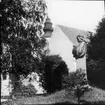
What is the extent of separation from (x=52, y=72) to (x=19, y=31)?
13216mm

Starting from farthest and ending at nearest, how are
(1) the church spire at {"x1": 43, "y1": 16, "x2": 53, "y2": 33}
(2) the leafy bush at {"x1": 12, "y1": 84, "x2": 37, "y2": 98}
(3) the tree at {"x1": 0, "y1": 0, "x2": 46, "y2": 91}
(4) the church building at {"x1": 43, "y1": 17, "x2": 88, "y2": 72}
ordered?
(1) the church spire at {"x1": 43, "y1": 16, "x2": 53, "y2": 33}
(4) the church building at {"x1": 43, "y1": 17, "x2": 88, "y2": 72}
(2) the leafy bush at {"x1": 12, "y1": 84, "x2": 37, "y2": 98}
(3) the tree at {"x1": 0, "y1": 0, "x2": 46, "y2": 91}

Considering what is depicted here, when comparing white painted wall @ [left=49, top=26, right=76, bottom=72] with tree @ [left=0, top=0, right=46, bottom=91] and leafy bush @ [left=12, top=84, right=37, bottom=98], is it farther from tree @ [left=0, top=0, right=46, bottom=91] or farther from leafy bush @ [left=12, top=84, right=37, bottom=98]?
tree @ [left=0, top=0, right=46, bottom=91]

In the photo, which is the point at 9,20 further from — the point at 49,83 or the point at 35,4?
the point at 49,83

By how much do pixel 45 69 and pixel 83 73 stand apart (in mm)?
12720

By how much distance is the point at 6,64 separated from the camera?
17.1 metres

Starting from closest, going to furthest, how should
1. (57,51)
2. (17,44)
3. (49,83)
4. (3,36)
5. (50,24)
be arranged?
1. (3,36)
2. (17,44)
3. (49,83)
4. (57,51)
5. (50,24)

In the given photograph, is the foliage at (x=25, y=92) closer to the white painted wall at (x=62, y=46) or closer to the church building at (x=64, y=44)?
the church building at (x=64, y=44)

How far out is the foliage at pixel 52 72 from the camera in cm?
2845

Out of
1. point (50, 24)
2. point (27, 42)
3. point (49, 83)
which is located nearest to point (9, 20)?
point (27, 42)

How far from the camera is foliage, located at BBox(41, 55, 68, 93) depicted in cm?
2845

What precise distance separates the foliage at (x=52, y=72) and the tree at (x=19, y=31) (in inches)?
402

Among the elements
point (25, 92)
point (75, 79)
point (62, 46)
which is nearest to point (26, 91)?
point (25, 92)

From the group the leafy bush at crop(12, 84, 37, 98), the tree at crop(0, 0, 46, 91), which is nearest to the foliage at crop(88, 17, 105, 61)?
the leafy bush at crop(12, 84, 37, 98)

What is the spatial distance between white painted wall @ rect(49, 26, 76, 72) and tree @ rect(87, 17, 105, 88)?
16.4ft
